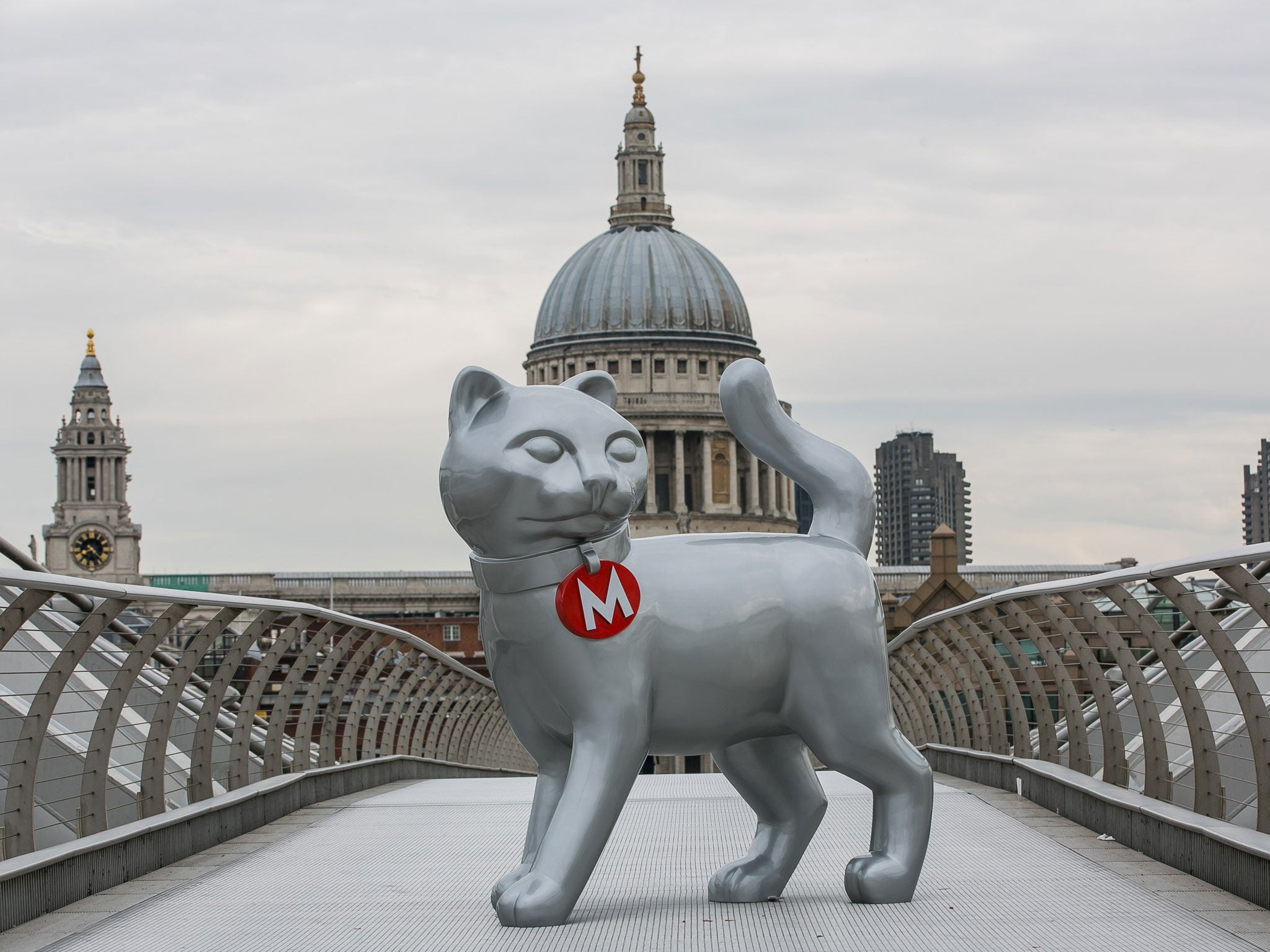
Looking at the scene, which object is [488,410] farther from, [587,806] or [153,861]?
[153,861]

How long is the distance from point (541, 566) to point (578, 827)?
89 cm

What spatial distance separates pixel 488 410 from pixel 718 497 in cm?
10033

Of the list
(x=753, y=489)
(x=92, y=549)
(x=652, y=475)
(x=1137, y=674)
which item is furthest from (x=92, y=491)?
(x=1137, y=674)

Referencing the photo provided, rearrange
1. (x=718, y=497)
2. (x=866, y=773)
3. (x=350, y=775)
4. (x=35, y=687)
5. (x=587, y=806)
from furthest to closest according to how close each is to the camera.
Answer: (x=718, y=497), (x=350, y=775), (x=35, y=687), (x=866, y=773), (x=587, y=806)

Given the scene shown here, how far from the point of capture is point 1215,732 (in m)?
9.43

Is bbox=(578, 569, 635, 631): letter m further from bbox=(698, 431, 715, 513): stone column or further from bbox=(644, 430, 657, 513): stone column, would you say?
bbox=(698, 431, 715, 513): stone column

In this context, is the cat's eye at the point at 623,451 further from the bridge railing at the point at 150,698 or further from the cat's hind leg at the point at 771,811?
the bridge railing at the point at 150,698

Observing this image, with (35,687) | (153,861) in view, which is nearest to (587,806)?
(153,861)

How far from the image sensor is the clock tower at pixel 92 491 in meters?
115

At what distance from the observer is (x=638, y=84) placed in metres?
121

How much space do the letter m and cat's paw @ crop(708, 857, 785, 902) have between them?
118 centimetres

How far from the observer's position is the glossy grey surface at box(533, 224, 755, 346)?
10806 cm

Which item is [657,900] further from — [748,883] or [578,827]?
[578,827]

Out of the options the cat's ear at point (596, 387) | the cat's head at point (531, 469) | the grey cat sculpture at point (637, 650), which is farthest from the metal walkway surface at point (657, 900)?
the cat's ear at point (596, 387)
